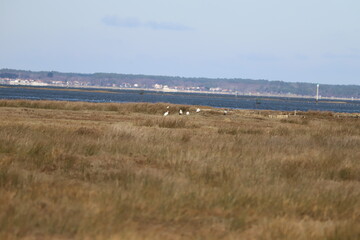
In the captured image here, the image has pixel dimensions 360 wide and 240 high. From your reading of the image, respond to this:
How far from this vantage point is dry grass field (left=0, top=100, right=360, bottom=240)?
9734 millimetres

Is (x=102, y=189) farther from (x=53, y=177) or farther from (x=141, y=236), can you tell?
(x=141, y=236)

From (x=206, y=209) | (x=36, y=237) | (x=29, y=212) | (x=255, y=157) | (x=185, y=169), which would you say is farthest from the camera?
(x=255, y=157)

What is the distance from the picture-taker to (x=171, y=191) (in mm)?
11875

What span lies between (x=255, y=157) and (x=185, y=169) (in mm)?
3253

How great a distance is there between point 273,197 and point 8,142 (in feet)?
30.5

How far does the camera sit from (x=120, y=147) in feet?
62.0

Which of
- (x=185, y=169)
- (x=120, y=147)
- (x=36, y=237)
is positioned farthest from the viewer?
(x=120, y=147)

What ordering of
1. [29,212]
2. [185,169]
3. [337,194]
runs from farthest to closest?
[185,169]
[337,194]
[29,212]

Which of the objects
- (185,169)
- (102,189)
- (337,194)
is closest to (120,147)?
(185,169)

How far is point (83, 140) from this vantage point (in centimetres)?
2000

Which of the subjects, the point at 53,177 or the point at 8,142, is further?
the point at 8,142

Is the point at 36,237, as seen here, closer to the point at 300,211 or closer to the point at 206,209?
the point at 206,209

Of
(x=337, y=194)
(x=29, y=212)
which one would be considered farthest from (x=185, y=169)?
(x=29, y=212)

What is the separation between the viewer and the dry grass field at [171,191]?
973 centimetres
